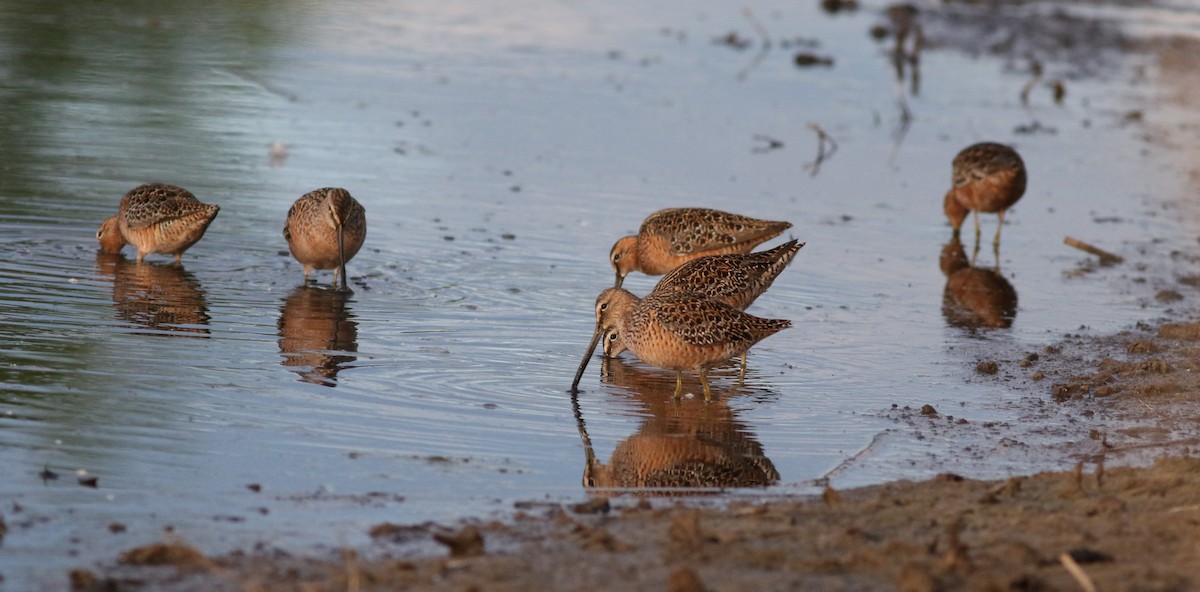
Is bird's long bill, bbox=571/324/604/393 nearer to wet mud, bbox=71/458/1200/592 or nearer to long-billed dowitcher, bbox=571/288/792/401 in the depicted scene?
long-billed dowitcher, bbox=571/288/792/401

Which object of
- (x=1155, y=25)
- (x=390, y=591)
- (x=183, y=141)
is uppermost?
(x=1155, y=25)

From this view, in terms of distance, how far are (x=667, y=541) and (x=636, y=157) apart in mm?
9672

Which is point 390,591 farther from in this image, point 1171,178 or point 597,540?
point 1171,178

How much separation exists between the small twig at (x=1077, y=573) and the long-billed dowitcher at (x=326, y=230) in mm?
5763

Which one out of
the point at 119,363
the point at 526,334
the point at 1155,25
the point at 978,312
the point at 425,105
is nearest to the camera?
the point at 119,363

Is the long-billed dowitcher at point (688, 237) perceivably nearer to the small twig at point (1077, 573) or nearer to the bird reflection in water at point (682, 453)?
the bird reflection in water at point (682, 453)

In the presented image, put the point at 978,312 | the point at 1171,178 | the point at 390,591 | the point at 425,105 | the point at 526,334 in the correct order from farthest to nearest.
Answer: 1. the point at 425,105
2. the point at 1171,178
3. the point at 978,312
4. the point at 526,334
5. the point at 390,591

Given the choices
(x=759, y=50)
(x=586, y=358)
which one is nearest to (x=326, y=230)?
(x=586, y=358)

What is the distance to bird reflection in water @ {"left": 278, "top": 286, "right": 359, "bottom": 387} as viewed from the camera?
7.59 meters

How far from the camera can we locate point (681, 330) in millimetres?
7641

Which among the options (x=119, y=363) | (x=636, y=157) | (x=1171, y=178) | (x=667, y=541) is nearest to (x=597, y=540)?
(x=667, y=541)

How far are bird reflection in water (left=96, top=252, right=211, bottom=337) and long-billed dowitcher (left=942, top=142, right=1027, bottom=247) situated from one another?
6.32m

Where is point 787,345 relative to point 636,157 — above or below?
below

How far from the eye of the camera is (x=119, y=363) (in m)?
7.34
